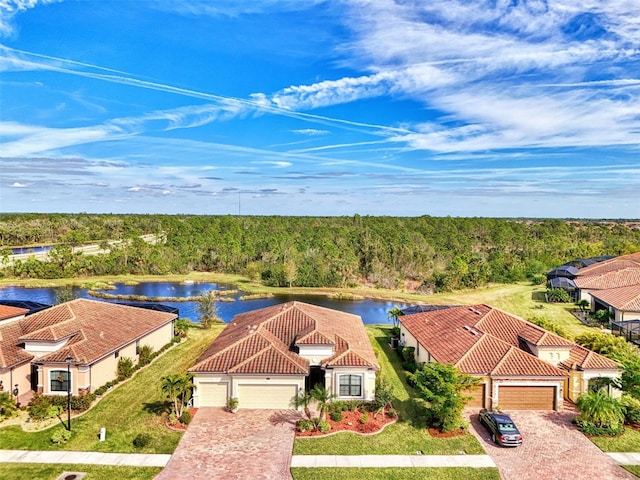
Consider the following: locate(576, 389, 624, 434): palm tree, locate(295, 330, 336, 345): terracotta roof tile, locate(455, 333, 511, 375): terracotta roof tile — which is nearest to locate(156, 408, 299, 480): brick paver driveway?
locate(295, 330, 336, 345): terracotta roof tile

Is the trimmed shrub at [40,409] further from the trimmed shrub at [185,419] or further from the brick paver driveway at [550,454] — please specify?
the brick paver driveway at [550,454]

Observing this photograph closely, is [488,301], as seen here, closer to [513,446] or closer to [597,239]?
[513,446]

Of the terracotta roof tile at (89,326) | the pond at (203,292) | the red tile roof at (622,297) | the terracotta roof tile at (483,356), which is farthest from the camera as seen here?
the pond at (203,292)

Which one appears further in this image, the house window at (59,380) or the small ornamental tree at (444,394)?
the house window at (59,380)

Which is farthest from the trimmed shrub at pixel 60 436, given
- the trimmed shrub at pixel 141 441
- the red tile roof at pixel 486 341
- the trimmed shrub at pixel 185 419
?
the red tile roof at pixel 486 341

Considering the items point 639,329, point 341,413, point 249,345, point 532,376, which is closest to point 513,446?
point 532,376

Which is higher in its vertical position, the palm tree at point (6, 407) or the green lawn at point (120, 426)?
the palm tree at point (6, 407)

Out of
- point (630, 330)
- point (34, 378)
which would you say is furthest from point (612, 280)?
point (34, 378)

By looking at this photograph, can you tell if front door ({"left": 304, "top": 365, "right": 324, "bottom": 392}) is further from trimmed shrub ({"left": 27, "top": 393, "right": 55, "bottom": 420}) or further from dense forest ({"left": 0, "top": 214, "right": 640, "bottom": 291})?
dense forest ({"left": 0, "top": 214, "right": 640, "bottom": 291})
